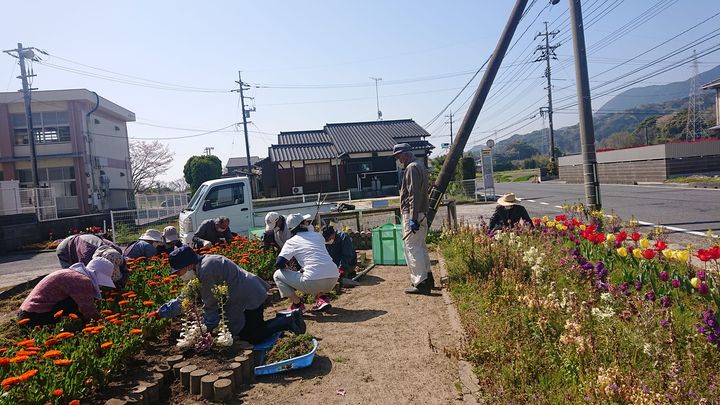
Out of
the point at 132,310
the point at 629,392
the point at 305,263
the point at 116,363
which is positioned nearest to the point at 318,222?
the point at 305,263

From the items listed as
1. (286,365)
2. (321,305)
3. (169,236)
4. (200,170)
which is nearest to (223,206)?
(169,236)

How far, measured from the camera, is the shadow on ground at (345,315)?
5328 millimetres

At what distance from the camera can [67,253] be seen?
21.0 ft

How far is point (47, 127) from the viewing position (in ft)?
84.1

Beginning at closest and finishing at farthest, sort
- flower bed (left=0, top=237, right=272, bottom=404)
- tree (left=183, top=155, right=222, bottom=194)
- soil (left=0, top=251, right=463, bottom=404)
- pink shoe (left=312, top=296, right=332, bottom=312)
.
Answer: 1. flower bed (left=0, top=237, right=272, bottom=404)
2. soil (left=0, top=251, right=463, bottom=404)
3. pink shoe (left=312, top=296, right=332, bottom=312)
4. tree (left=183, top=155, right=222, bottom=194)

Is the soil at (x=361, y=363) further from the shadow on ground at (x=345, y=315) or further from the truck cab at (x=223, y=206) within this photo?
the truck cab at (x=223, y=206)

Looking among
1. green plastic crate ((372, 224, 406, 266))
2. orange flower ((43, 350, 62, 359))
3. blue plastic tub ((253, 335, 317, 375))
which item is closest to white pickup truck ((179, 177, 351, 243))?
green plastic crate ((372, 224, 406, 266))

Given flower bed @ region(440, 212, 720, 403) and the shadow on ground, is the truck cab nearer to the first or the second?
the shadow on ground

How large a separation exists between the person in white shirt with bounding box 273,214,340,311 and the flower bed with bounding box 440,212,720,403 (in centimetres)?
162

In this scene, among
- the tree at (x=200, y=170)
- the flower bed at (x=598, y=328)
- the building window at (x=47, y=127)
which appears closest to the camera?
the flower bed at (x=598, y=328)

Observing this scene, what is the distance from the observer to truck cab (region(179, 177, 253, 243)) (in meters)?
11.2

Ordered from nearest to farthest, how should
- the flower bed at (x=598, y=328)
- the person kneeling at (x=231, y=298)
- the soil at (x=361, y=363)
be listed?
the flower bed at (x=598, y=328), the soil at (x=361, y=363), the person kneeling at (x=231, y=298)

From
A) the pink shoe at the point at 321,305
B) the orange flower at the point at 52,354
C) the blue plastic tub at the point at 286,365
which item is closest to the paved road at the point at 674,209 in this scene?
the pink shoe at the point at 321,305

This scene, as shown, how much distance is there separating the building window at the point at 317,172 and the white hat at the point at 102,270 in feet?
83.6
